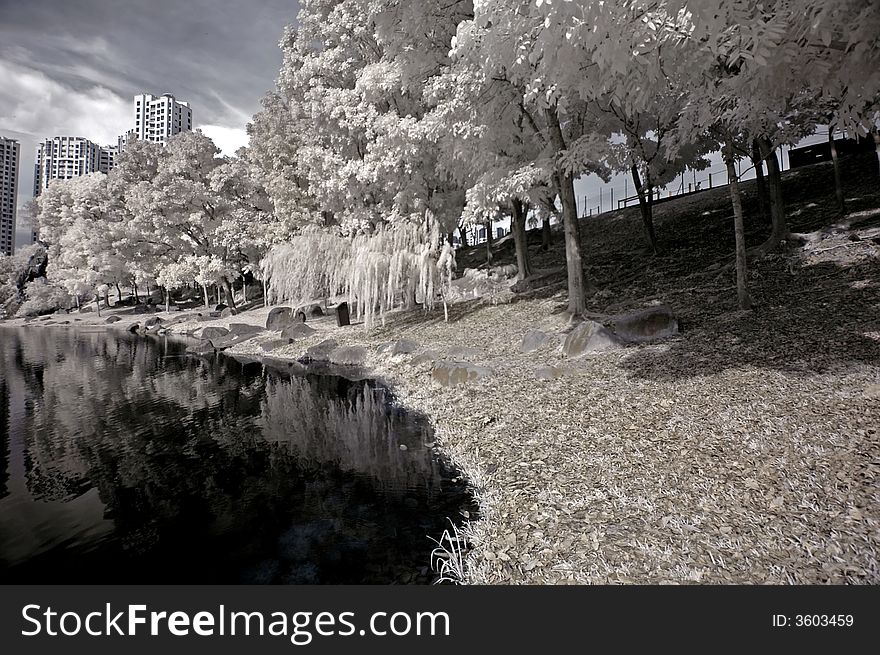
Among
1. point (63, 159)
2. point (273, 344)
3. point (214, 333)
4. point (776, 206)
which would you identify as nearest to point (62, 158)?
point (63, 159)

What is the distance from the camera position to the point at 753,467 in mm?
4293

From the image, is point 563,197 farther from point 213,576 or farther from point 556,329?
point 213,576

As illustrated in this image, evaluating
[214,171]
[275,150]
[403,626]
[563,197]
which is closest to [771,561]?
[403,626]

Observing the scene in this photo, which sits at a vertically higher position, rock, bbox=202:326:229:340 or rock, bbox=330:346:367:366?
rock, bbox=202:326:229:340

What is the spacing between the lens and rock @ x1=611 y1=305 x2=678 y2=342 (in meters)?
9.30

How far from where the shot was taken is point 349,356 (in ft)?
49.0

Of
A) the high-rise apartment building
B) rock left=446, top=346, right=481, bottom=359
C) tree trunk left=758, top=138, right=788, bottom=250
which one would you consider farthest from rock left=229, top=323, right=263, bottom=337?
the high-rise apartment building

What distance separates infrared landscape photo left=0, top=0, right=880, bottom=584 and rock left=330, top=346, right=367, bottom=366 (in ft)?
1.15

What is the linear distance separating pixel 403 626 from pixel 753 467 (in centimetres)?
367

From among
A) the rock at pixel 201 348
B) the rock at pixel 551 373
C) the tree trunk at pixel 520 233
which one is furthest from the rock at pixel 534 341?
the rock at pixel 201 348

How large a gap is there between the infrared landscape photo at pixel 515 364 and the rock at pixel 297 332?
136 mm

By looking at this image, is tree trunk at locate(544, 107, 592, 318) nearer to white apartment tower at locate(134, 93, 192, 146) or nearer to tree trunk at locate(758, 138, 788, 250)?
tree trunk at locate(758, 138, 788, 250)

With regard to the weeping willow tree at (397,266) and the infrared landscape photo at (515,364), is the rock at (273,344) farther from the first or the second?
the weeping willow tree at (397,266)

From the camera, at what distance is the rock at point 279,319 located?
74.6 feet
